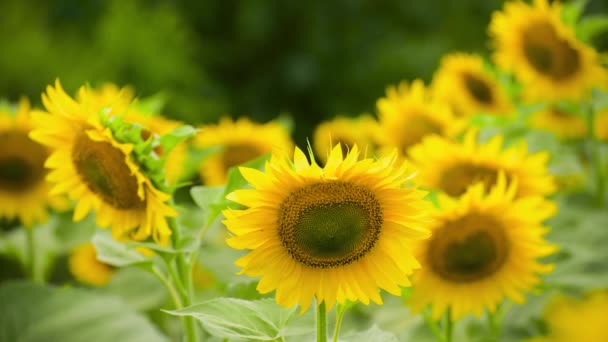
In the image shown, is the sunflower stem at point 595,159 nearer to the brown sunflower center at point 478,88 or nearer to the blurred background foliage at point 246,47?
the brown sunflower center at point 478,88

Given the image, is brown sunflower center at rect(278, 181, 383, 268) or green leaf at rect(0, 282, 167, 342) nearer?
brown sunflower center at rect(278, 181, 383, 268)

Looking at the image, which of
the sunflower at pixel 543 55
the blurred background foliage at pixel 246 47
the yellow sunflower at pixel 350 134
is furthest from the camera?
the blurred background foliage at pixel 246 47

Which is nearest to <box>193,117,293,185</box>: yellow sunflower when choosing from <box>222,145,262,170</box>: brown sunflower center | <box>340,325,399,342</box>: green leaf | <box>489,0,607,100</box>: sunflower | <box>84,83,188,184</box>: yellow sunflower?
<box>222,145,262,170</box>: brown sunflower center

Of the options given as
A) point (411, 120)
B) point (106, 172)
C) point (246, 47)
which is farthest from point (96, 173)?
point (246, 47)

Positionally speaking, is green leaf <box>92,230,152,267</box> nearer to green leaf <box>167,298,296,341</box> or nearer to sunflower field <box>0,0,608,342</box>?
sunflower field <box>0,0,608,342</box>

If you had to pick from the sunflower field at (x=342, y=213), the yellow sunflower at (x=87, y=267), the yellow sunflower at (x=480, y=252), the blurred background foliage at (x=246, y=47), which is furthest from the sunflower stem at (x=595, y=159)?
the blurred background foliage at (x=246, y=47)

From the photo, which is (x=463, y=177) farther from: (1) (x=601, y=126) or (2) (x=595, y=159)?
(1) (x=601, y=126)
